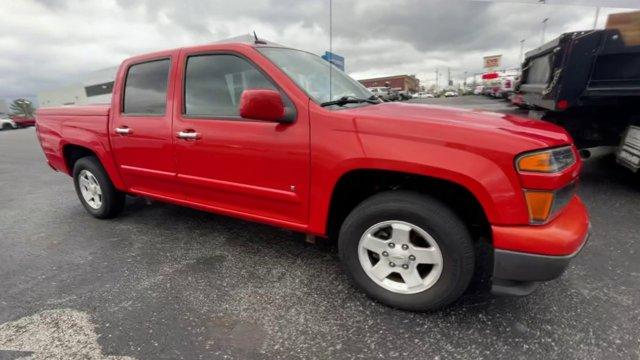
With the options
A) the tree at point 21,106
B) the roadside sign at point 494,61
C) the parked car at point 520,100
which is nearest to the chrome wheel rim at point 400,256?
the parked car at point 520,100

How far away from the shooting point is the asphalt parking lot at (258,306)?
1.98 m

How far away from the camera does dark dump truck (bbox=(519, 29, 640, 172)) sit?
150 inches

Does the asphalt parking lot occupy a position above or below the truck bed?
below

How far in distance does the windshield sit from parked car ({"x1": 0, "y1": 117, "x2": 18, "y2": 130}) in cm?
3801

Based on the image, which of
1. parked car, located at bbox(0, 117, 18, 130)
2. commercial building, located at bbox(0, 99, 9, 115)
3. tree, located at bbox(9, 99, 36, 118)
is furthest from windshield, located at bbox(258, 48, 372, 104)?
tree, located at bbox(9, 99, 36, 118)

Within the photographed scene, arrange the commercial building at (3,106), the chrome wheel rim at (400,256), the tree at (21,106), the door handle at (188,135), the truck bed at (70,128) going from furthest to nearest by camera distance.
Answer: the tree at (21,106)
the commercial building at (3,106)
the truck bed at (70,128)
the door handle at (188,135)
the chrome wheel rim at (400,256)

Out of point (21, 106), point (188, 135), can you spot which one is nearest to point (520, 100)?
point (188, 135)

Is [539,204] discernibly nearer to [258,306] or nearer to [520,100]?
[258,306]

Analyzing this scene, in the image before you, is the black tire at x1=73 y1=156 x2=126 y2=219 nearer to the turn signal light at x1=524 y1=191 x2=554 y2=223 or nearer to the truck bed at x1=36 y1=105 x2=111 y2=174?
the truck bed at x1=36 y1=105 x2=111 y2=174

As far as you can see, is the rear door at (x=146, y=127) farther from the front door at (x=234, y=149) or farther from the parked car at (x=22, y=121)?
the parked car at (x=22, y=121)

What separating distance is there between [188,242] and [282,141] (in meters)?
1.64

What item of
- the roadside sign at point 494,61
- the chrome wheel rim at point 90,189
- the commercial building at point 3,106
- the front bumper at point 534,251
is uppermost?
the roadside sign at point 494,61

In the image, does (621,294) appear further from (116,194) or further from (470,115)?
(116,194)

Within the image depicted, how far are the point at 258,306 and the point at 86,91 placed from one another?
41.7 m
